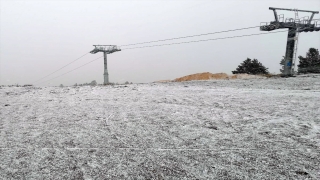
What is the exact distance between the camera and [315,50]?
49.8 meters

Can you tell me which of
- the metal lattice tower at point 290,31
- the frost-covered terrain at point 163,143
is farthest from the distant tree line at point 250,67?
the frost-covered terrain at point 163,143

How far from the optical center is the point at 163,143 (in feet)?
11.8

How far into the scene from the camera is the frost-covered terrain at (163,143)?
8.98 ft

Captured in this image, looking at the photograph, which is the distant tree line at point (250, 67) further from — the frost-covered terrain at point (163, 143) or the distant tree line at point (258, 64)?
the frost-covered terrain at point (163, 143)

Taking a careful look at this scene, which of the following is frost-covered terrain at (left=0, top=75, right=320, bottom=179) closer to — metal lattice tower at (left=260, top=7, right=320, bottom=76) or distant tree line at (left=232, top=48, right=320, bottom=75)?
metal lattice tower at (left=260, top=7, right=320, bottom=76)

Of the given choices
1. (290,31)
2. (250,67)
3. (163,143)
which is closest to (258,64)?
(250,67)

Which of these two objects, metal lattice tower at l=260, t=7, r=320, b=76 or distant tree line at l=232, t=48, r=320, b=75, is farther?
distant tree line at l=232, t=48, r=320, b=75

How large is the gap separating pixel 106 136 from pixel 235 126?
7.90 ft

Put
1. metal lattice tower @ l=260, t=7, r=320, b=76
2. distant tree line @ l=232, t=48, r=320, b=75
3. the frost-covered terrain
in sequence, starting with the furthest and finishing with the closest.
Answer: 1. distant tree line @ l=232, t=48, r=320, b=75
2. metal lattice tower @ l=260, t=7, r=320, b=76
3. the frost-covered terrain

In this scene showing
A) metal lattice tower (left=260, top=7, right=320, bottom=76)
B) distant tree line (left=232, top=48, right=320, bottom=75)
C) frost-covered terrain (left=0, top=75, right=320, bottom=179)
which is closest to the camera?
frost-covered terrain (left=0, top=75, right=320, bottom=179)

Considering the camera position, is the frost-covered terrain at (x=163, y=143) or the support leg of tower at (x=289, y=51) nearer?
the frost-covered terrain at (x=163, y=143)

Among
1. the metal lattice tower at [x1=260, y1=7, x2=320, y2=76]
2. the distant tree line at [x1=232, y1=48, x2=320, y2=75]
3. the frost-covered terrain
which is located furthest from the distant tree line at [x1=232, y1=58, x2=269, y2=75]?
the frost-covered terrain

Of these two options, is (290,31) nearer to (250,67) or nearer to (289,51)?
(289,51)

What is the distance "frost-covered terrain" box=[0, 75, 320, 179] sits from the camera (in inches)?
108
